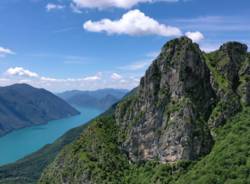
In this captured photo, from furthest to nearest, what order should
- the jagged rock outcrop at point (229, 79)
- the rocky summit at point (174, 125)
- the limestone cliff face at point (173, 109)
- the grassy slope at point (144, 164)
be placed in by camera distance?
1. the jagged rock outcrop at point (229, 79)
2. the limestone cliff face at point (173, 109)
3. the rocky summit at point (174, 125)
4. the grassy slope at point (144, 164)

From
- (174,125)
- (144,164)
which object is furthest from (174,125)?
(144,164)

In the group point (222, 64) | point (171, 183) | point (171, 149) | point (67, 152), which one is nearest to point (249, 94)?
point (222, 64)

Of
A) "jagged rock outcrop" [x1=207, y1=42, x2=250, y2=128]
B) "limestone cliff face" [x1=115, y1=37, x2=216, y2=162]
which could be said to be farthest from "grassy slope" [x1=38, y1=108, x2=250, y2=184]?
"limestone cliff face" [x1=115, y1=37, x2=216, y2=162]

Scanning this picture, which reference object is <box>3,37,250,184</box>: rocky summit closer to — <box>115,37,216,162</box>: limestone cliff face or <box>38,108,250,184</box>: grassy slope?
<box>115,37,216,162</box>: limestone cliff face

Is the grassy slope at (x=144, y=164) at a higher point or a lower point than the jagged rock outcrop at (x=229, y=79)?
lower

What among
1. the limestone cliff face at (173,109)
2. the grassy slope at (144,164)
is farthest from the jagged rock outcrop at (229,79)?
the grassy slope at (144,164)

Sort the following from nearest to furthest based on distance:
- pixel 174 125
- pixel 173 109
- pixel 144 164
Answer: pixel 174 125, pixel 173 109, pixel 144 164

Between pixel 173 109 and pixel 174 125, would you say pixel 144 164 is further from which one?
pixel 173 109

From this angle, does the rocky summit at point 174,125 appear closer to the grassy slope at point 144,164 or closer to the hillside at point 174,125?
the hillside at point 174,125
